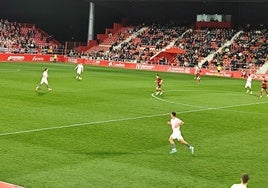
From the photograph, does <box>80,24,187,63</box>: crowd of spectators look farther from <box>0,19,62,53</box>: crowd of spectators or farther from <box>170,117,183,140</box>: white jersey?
<box>170,117,183,140</box>: white jersey

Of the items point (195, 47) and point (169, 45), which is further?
point (169, 45)

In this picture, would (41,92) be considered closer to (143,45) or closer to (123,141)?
(123,141)

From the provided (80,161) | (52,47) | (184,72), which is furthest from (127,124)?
(52,47)

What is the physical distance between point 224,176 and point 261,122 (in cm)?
1102

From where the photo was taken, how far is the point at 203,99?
3275 cm

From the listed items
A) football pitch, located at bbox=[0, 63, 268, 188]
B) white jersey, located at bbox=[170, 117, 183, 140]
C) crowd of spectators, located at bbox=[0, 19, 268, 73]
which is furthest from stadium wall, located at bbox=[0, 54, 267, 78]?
white jersey, located at bbox=[170, 117, 183, 140]

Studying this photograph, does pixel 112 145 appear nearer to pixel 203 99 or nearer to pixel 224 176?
pixel 224 176

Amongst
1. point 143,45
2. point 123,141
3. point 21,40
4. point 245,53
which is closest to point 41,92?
point 123,141

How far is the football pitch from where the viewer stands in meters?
13.1

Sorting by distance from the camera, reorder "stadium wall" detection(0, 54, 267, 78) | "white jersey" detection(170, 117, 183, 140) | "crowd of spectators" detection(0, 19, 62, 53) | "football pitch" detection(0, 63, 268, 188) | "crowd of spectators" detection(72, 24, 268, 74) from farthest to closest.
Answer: "crowd of spectators" detection(0, 19, 62, 53) → "crowd of spectators" detection(72, 24, 268, 74) → "stadium wall" detection(0, 54, 267, 78) → "white jersey" detection(170, 117, 183, 140) → "football pitch" detection(0, 63, 268, 188)

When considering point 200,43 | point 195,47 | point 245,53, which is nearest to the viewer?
point 245,53

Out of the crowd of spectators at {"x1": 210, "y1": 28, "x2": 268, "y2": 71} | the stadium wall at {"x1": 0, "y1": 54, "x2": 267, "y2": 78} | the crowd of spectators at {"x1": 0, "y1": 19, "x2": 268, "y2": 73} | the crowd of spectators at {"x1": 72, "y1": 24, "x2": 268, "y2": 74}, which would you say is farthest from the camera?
the crowd of spectators at {"x1": 0, "y1": 19, "x2": 268, "y2": 73}

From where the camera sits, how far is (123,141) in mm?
17625

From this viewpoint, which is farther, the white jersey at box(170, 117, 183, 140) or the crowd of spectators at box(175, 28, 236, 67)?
the crowd of spectators at box(175, 28, 236, 67)
